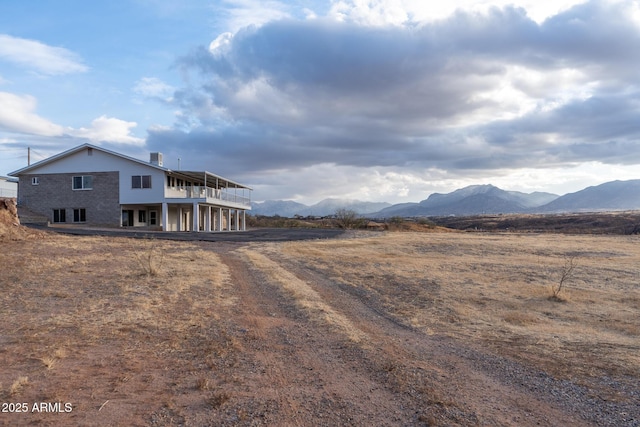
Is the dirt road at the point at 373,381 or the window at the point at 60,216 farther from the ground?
the window at the point at 60,216

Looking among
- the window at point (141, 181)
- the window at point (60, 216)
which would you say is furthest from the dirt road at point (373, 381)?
the window at point (60, 216)

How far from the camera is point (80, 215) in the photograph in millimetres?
41875

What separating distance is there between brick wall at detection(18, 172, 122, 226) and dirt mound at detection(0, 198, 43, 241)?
67.4ft

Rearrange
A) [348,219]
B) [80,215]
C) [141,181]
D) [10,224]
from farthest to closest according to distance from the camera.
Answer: [348,219] → [80,215] → [141,181] → [10,224]

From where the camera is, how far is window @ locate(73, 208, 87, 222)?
137 feet

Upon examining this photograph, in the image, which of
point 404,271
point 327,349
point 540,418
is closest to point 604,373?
point 540,418

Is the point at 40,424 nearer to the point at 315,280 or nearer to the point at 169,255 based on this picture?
the point at 315,280

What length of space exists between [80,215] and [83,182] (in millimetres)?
2814

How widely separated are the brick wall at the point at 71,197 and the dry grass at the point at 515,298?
22625 millimetres

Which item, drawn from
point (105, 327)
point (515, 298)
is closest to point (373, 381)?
point (105, 327)

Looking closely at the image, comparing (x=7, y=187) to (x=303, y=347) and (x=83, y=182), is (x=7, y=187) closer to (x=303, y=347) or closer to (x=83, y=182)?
(x=83, y=182)

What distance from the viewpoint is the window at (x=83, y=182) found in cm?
4156

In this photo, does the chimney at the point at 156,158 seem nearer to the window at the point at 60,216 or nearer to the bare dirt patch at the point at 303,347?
the window at the point at 60,216

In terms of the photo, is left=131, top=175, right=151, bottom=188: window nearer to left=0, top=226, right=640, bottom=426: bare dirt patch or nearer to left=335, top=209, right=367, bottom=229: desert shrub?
left=0, top=226, right=640, bottom=426: bare dirt patch
